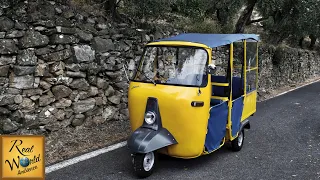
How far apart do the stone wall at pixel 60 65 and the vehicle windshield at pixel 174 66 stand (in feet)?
5.50

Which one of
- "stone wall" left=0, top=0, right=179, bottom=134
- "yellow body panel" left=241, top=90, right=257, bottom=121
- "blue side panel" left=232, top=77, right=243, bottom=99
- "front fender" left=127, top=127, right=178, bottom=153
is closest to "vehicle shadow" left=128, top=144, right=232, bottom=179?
"front fender" left=127, top=127, right=178, bottom=153

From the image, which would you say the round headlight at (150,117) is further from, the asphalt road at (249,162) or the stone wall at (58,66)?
the stone wall at (58,66)

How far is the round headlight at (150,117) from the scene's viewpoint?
4859 millimetres

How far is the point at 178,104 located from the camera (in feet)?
15.5

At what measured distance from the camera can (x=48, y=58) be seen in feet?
19.8

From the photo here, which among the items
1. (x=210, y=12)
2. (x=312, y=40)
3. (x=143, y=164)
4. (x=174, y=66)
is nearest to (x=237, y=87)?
(x=174, y=66)

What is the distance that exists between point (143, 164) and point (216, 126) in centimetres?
134

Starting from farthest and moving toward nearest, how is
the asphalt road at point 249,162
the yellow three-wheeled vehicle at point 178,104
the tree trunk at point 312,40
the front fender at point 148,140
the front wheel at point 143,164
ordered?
the tree trunk at point 312,40, the asphalt road at point 249,162, the yellow three-wheeled vehicle at point 178,104, the front wheel at point 143,164, the front fender at point 148,140

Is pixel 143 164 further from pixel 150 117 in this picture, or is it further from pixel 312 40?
pixel 312 40

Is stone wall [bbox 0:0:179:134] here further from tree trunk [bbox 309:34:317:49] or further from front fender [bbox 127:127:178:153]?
tree trunk [bbox 309:34:317:49]

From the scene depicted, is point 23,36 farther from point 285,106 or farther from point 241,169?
point 285,106

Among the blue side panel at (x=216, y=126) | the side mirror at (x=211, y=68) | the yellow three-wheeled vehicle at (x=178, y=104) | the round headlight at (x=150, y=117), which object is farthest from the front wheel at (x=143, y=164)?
the side mirror at (x=211, y=68)

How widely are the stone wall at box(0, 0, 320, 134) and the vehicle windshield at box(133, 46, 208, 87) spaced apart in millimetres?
1678

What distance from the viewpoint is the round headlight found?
486 centimetres
